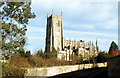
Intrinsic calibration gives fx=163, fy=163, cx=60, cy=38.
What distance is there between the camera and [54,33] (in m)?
92.8

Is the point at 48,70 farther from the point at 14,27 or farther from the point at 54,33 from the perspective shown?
the point at 54,33

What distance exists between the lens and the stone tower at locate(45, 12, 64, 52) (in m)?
91.1

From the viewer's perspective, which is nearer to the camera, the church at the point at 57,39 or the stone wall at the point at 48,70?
the stone wall at the point at 48,70

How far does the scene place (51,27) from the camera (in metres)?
93.3

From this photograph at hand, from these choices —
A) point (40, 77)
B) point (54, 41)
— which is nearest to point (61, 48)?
point (54, 41)

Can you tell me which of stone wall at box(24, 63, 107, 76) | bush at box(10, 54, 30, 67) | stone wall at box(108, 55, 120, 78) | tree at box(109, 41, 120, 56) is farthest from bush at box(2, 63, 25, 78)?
tree at box(109, 41, 120, 56)

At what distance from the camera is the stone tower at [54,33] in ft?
299

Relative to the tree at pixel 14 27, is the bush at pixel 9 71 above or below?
below

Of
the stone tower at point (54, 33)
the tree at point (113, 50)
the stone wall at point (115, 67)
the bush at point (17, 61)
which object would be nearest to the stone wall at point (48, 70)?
the bush at point (17, 61)

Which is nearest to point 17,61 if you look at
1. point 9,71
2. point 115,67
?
point 9,71

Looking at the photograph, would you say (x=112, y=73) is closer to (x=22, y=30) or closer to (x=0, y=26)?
(x=22, y=30)

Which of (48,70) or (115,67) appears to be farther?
(48,70)

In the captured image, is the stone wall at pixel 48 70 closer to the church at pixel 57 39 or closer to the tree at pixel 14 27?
the tree at pixel 14 27

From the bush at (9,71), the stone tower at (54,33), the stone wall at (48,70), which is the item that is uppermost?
the stone tower at (54,33)
